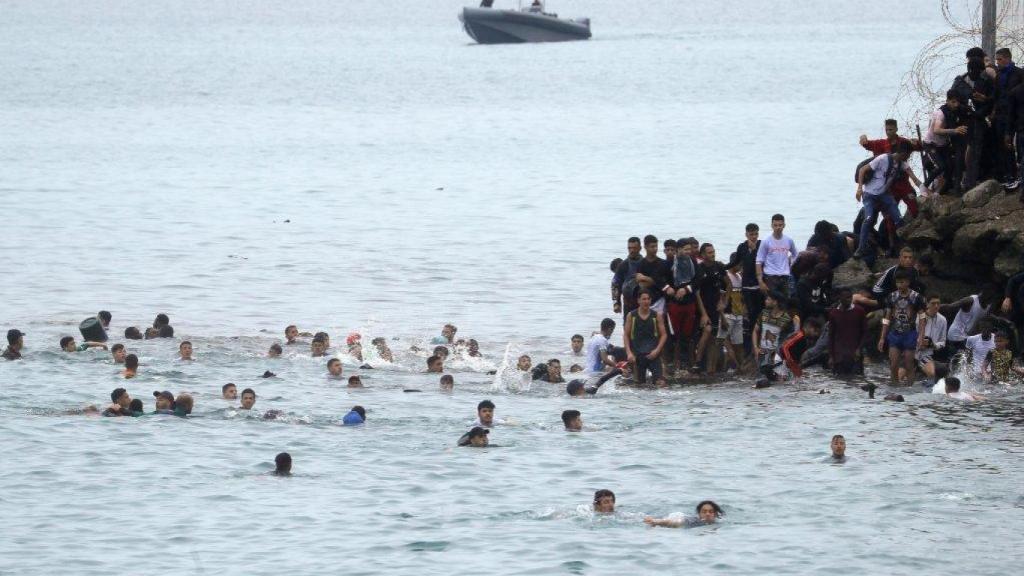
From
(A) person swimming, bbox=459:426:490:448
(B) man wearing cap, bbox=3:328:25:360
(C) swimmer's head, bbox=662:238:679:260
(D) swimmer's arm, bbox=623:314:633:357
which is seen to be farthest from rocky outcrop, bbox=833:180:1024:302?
(B) man wearing cap, bbox=3:328:25:360

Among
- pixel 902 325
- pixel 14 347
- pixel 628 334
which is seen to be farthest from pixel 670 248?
pixel 14 347

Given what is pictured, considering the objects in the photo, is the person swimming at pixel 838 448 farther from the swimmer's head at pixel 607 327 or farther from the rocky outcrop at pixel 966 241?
the swimmer's head at pixel 607 327

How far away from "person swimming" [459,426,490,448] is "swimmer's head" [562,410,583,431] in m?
1.20

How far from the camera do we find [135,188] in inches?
2515

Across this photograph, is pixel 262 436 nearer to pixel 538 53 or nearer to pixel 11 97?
pixel 11 97

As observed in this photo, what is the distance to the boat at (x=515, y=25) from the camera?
125500 mm

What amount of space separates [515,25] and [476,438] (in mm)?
105725

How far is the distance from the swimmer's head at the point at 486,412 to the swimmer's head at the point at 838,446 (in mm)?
5140

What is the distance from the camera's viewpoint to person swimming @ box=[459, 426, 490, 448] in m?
23.1

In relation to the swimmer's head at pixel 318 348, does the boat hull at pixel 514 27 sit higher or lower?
higher

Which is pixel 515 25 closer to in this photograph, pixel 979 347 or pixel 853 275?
pixel 853 275

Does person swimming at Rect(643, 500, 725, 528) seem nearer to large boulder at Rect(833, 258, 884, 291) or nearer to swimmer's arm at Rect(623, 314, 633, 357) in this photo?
swimmer's arm at Rect(623, 314, 633, 357)

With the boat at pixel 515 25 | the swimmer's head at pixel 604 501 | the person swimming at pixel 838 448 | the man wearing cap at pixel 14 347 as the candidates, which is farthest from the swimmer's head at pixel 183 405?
the boat at pixel 515 25

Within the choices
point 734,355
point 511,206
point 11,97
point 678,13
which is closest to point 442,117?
point 11,97
